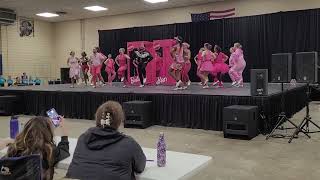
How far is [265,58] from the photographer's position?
12.7 meters

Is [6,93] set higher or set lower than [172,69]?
lower

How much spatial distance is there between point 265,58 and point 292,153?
8098 millimetres

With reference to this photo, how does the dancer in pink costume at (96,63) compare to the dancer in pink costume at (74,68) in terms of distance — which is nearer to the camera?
the dancer in pink costume at (96,63)

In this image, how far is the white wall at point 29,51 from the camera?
15.8 meters

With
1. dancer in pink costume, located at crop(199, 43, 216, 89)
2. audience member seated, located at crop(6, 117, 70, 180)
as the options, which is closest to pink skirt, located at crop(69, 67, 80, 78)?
dancer in pink costume, located at crop(199, 43, 216, 89)

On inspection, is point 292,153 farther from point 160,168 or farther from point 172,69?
point 172,69

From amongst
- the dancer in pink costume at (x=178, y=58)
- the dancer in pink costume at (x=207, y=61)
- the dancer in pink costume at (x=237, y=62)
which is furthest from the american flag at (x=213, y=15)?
the dancer in pink costume at (x=178, y=58)

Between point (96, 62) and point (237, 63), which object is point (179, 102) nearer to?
point (237, 63)

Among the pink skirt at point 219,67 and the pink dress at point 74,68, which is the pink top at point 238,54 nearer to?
the pink skirt at point 219,67

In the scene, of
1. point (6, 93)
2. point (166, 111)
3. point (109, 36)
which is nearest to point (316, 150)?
point (166, 111)

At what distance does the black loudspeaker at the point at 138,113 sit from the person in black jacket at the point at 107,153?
4.96 metres

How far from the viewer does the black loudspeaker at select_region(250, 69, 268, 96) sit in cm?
621

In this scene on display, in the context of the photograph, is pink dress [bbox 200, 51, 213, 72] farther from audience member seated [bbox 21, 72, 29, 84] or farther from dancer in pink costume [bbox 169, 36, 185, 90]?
audience member seated [bbox 21, 72, 29, 84]

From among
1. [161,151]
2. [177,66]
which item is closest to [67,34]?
[177,66]
